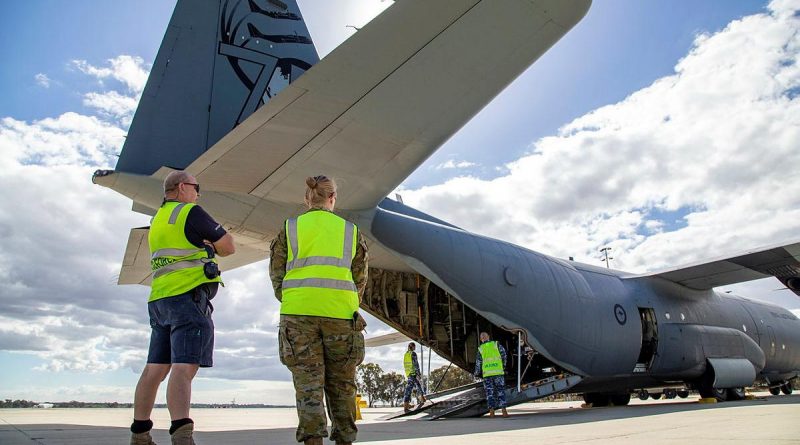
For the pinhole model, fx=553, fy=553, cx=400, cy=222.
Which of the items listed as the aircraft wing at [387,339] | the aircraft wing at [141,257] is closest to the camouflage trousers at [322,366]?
Answer: the aircraft wing at [141,257]

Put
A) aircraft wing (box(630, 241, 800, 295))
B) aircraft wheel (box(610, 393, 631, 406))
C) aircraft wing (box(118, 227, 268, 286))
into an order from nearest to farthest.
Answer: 1. aircraft wing (box(118, 227, 268, 286))
2. aircraft wing (box(630, 241, 800, 295))
3. aircraft wheel (box(610, 393, 631, 406))

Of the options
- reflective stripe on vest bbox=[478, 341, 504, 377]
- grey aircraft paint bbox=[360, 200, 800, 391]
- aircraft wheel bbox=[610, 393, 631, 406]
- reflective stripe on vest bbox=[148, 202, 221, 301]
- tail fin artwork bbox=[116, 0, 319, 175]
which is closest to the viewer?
reflective stripe on vest bbox=[148, 202, 221, 301]

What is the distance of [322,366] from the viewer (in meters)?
2.69

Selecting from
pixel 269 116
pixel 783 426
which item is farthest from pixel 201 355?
pixel 783 426

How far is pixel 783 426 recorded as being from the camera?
4117 millimetres

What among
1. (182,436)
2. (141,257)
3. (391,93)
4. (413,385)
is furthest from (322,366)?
(413,385)

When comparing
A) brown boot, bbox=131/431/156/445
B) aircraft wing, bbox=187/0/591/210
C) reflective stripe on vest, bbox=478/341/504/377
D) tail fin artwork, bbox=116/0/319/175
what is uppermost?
tail fin artwork, bbox=116/0/319/175

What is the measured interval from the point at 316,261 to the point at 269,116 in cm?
216

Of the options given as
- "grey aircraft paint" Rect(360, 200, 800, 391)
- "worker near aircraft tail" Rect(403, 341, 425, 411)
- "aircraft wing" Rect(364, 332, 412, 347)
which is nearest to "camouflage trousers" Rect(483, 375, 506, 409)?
"grey aircraft paint" Rect(360, 200, 800, 391)

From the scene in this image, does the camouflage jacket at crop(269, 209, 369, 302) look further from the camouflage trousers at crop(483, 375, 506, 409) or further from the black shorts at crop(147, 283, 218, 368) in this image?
the camouflage trousers at crop(483, 375, 506, 409)

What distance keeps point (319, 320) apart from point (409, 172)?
10.9 ft

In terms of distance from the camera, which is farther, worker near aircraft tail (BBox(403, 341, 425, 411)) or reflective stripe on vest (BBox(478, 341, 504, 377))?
worker near aircraft tail (BBox(403, 341, 425, 411))

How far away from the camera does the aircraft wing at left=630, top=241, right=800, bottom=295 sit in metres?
10.3

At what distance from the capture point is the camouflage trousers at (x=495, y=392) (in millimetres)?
8539
